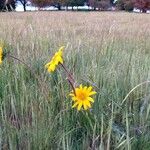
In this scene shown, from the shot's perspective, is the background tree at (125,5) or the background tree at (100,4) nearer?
the background tree at (125,5)

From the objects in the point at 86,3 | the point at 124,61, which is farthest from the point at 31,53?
the point at 86,3

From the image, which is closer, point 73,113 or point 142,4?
point 73,113

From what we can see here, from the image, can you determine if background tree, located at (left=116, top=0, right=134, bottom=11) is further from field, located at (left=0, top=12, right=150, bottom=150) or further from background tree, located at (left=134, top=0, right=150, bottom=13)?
field, located at (left=0, top=12, right=150, bottom=150)

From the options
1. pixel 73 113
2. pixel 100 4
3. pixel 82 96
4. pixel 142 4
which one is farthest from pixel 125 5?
pixel 82 96

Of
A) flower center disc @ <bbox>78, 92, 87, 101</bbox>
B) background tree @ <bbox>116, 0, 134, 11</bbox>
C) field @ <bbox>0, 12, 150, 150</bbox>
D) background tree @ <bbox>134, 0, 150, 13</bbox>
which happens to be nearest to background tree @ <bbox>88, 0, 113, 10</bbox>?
background tree @ <bbox>116, 0, 134, 11</bbox>

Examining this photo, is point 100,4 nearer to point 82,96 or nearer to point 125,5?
point 125,5

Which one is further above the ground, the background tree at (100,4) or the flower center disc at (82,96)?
the flower center disc at (82,96)

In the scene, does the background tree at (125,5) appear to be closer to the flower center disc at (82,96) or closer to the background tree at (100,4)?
the background tree at (100,4)

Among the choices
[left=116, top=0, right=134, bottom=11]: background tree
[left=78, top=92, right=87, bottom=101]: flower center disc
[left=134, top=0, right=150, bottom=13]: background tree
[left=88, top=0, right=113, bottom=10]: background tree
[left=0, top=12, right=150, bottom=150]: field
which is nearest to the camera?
[left=78, top=92, right=87, bottom=101]: flower center disc

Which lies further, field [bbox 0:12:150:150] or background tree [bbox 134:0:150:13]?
background tree [bbox 134:0:150:13]

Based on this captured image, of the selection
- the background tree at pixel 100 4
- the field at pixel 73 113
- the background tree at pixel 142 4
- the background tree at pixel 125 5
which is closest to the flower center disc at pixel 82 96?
the field at pixel 73 113

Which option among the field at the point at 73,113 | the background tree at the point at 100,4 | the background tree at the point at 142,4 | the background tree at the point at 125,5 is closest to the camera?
the field at the point at 73,113

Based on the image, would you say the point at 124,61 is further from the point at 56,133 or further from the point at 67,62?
the point at 56,133

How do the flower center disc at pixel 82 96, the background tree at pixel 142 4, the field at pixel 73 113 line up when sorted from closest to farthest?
the flower center disc at pixel 82 96
the field at pixel 73 113
the background tree at pixel 142 4
